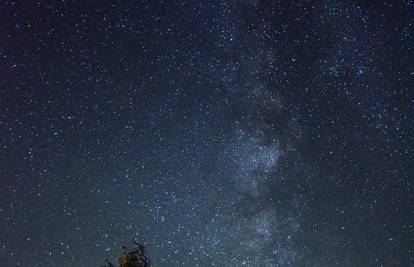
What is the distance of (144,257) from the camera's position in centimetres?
1730

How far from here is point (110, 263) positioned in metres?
17.0

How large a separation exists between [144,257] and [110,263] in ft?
3.69
